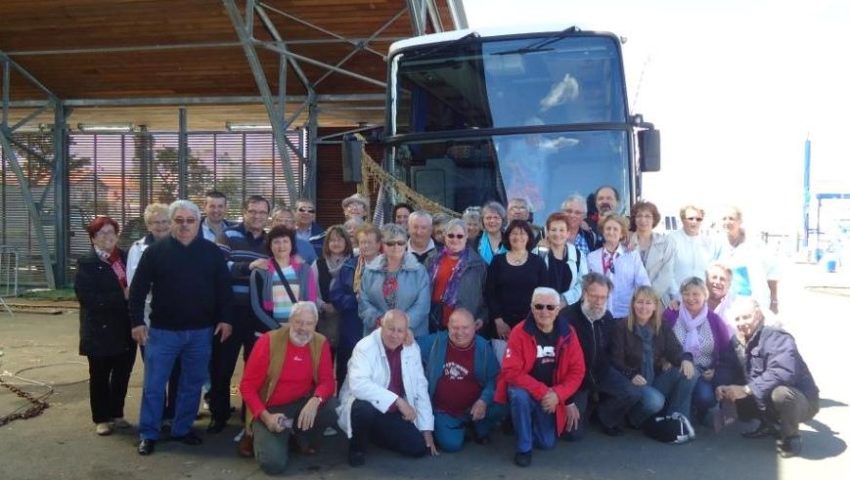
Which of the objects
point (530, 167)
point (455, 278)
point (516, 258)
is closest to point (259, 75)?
point (530, 167)

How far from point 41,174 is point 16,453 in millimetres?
11551

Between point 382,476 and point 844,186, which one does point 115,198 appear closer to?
point 382,476

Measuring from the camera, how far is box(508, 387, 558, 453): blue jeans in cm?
446

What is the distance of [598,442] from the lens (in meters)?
4.84

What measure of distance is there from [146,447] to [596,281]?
128 inches

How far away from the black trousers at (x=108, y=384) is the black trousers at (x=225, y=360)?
626mm

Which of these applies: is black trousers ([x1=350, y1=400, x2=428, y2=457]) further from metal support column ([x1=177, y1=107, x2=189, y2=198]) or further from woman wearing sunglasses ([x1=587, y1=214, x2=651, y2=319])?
metal support column ([x1=177, y1=107, x2=189, y2=198])

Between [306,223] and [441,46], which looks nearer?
[306,223]

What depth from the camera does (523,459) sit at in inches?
173

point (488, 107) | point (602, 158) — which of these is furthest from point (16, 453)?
point (602, 158)

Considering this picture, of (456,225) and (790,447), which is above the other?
(456,225)

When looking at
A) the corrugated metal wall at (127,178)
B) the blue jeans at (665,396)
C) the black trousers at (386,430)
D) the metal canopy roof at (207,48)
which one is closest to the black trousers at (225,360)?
the black trousers at (386,430)

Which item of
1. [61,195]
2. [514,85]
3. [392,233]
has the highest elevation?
[514,85]

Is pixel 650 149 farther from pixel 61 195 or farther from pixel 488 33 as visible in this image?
pixel 61 195
